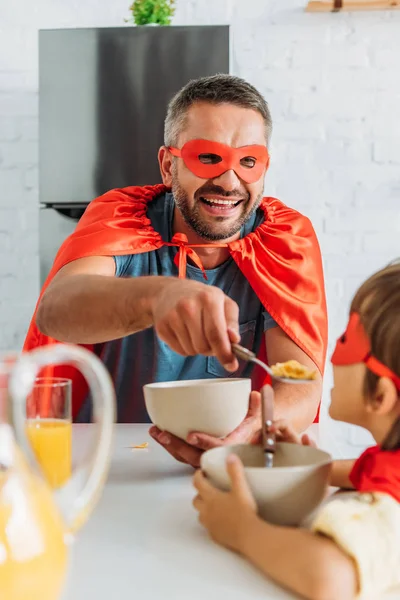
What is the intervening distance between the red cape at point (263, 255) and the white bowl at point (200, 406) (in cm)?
55

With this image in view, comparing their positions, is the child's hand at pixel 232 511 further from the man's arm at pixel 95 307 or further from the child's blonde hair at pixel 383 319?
the man's arm at pixel 95 307

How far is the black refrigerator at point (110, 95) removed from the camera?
198cm

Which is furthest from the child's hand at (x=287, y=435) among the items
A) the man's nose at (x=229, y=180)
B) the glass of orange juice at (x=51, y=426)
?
the man's nose at (x=229, y=180)

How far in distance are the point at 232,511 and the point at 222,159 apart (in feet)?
3.04

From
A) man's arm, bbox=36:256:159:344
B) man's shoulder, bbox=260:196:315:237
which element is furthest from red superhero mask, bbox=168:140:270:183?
man's arm, bbox=36:256:159:344

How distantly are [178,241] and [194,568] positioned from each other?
0.95 m

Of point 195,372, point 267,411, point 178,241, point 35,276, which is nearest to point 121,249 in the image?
point 178,241

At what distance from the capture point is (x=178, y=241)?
1427mm

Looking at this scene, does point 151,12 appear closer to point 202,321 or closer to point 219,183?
point 219,183

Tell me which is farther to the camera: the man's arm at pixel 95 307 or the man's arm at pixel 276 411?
the man's arm at pixel 95 307

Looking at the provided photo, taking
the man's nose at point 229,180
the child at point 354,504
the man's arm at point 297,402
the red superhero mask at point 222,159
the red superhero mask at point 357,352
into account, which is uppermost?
the red superhero mask at point 222,159

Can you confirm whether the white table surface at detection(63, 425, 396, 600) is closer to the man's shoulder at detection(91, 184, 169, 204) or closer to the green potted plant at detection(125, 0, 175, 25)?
the man's shoulder at detection(91, 184, 169, 204)

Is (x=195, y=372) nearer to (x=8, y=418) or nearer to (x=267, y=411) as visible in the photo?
(x=267, y=411)

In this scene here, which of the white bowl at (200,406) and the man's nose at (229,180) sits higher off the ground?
the man's nose at (229,180)
